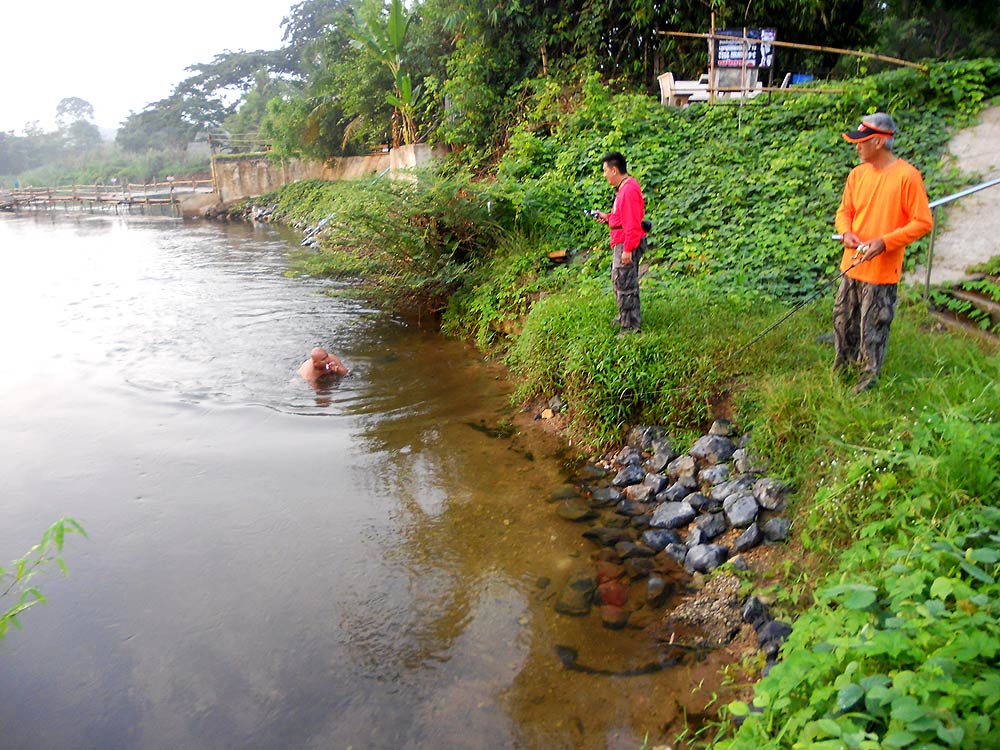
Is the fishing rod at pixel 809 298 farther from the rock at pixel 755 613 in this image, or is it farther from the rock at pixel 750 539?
the rock at pixel 755 613

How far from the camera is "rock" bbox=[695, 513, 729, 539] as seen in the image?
4578mm

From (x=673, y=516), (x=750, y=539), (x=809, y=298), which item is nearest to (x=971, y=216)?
(x=809, y=298)

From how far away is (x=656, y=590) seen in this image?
4.28 metres

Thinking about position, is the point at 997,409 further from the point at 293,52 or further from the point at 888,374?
the point at 293,52

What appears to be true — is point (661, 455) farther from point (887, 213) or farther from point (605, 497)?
point (887, 213)

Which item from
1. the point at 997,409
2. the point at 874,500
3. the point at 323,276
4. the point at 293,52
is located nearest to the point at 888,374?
the point at 997,409

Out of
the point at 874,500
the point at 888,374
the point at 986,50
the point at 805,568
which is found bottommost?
the point at 805,568

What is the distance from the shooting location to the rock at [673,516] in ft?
15.9

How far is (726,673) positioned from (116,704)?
3.19 meters

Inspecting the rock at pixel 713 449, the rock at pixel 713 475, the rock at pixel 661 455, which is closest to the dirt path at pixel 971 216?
the rock at pixel 713 449

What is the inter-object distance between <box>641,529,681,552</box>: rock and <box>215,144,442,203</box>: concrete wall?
63.4 ft

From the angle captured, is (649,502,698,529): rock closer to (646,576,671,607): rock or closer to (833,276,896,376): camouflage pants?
(646,576,671,607): rock

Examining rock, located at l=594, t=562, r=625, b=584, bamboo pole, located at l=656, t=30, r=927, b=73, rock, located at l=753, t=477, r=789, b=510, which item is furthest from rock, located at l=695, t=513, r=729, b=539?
bamboo pole, located at l=656, t=30, r=927, b=73

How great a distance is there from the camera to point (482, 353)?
9.01 metres
